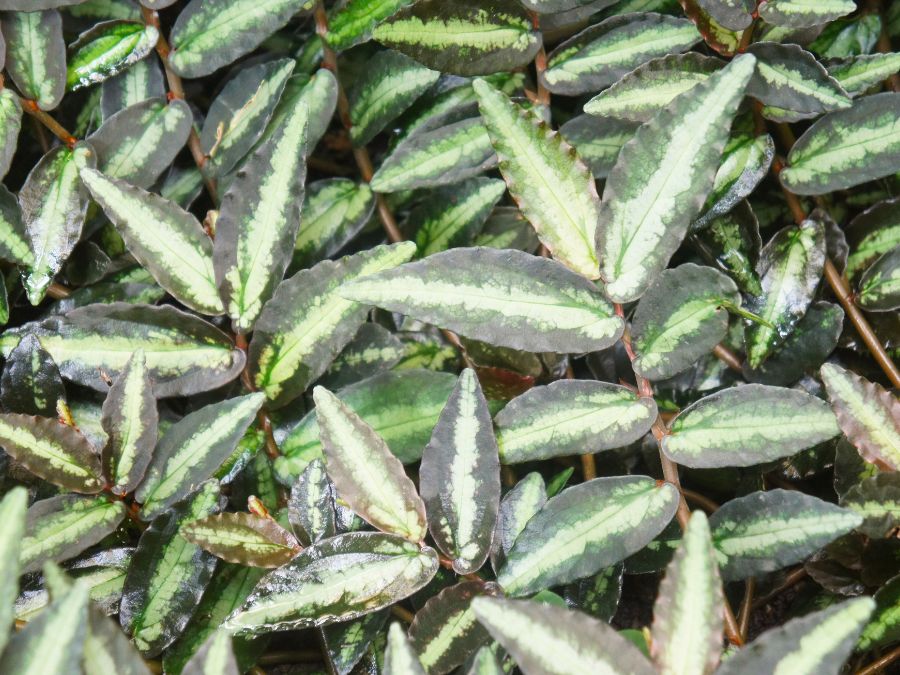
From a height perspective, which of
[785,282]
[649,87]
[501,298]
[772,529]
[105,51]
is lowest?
[772,529]

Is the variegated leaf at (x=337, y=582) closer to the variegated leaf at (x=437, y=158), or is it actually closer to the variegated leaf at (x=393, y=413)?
the variegated leaf at (x=393, y=413)

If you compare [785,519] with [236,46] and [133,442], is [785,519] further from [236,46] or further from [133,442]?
[236,46]

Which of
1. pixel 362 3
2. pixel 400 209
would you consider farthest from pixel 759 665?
pixel 362 3

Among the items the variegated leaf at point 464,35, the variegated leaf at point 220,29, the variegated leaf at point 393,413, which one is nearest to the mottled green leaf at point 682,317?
the variegated leaf at point 393,413

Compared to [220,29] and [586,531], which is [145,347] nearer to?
[220,29]

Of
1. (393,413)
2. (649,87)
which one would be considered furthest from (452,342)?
(649,87)
